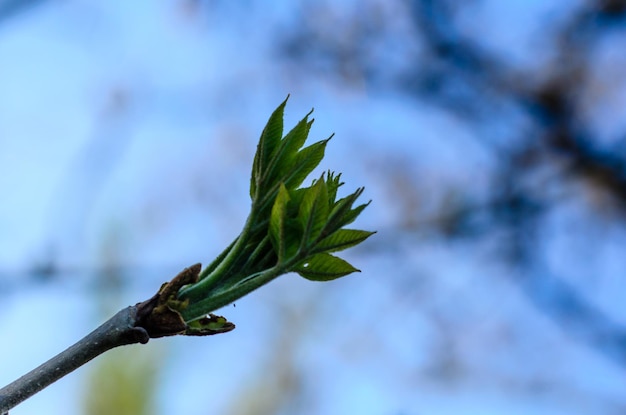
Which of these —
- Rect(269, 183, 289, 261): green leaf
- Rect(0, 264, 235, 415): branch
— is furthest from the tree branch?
Rect(269, 183, 289, 261): green leaf

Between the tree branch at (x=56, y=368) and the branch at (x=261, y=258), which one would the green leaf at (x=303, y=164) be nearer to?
the branch at (x=261, y=258)

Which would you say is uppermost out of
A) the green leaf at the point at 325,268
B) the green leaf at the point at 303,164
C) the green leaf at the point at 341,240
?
the green leaf at the point at 303,164

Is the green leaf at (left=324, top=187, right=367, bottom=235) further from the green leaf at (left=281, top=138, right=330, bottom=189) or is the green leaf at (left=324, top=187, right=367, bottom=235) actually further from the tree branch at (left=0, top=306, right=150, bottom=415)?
the tree branch at (left=0, top=306, right=150, bottom=415)

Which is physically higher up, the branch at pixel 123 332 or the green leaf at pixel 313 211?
the green leaf at pixel 313 211

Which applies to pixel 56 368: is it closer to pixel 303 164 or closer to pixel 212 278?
pixel 212 278

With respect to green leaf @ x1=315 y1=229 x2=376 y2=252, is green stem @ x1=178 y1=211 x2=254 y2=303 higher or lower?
lower

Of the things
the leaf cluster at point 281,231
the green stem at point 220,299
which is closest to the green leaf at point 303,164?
the leaf cluster at point 281,231
